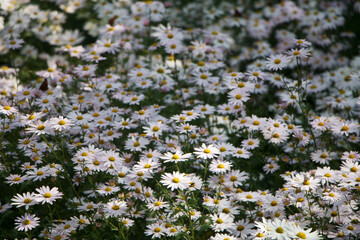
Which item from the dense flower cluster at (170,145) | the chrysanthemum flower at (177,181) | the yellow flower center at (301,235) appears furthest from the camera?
the dense flower cluster at (170,145)

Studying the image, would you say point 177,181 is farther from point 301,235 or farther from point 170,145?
point 301,235

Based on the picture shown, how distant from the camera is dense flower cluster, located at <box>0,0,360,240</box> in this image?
9.59 feet

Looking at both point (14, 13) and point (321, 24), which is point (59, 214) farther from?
point (321, 24)

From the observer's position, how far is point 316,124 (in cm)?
362

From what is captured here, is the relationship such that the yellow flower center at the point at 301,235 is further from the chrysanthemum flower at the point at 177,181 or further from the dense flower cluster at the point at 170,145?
the chrysanthemum flower at the point at 177,181

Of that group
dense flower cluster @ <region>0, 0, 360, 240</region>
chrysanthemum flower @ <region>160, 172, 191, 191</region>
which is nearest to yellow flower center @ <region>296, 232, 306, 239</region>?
dense flower cluster @ <region>0, 0, 360, 240</region>

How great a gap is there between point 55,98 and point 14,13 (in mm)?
2515

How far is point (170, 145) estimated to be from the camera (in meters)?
3.38

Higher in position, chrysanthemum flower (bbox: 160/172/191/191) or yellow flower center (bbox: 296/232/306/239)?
chrysanthemum flower (bbox: 160/172/191/191)

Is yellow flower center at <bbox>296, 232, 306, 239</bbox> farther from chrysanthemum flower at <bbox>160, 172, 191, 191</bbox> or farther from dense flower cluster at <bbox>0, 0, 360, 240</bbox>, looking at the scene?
chrysanthemum flower at <bbox>160, 172, 191, 191</bbox>

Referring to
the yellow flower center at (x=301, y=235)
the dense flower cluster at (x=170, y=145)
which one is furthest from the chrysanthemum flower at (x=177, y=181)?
the yellow flower center at (x=301, y=235)

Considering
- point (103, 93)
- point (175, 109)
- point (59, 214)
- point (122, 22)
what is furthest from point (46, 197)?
point (122, 22)

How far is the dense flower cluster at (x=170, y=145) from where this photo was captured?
292cm

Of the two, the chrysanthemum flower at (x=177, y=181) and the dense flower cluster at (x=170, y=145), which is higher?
the chrysanthemum flower at (x=177, y=181)
